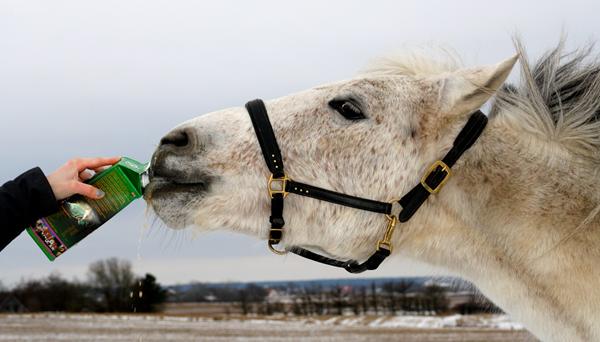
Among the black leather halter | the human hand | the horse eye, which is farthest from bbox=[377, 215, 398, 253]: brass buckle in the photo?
the human hand

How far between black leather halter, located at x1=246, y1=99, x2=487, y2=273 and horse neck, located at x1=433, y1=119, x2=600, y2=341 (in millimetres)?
97

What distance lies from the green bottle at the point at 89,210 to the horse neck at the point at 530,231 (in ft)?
6.39

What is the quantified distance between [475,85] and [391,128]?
544 mm

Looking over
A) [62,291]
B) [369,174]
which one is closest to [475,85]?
[369,174]

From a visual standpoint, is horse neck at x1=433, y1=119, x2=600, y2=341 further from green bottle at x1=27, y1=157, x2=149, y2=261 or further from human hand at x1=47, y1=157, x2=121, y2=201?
human hand at x1=47, y1=157, x2=121, y2=201

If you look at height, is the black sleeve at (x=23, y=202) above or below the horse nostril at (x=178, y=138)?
below

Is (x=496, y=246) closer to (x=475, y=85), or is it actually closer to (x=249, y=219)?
(x=475, y=85)

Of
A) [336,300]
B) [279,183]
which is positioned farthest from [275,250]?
[336,300]

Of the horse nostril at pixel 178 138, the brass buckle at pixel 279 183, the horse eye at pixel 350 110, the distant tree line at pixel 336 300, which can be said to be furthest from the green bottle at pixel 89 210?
the distant tree line at pixel 336 300

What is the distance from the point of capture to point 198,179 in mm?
3676

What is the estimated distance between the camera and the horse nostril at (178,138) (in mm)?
3684

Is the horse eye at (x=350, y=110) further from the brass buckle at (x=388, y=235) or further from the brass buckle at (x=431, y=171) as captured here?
the brass buckle at (x=388, y=235)

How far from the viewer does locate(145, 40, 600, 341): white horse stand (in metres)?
3.57

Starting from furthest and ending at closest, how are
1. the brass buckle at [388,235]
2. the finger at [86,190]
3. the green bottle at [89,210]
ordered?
the green bottle at [89,210] < the finger at [86,190] < the brass buckle at [388,235]
